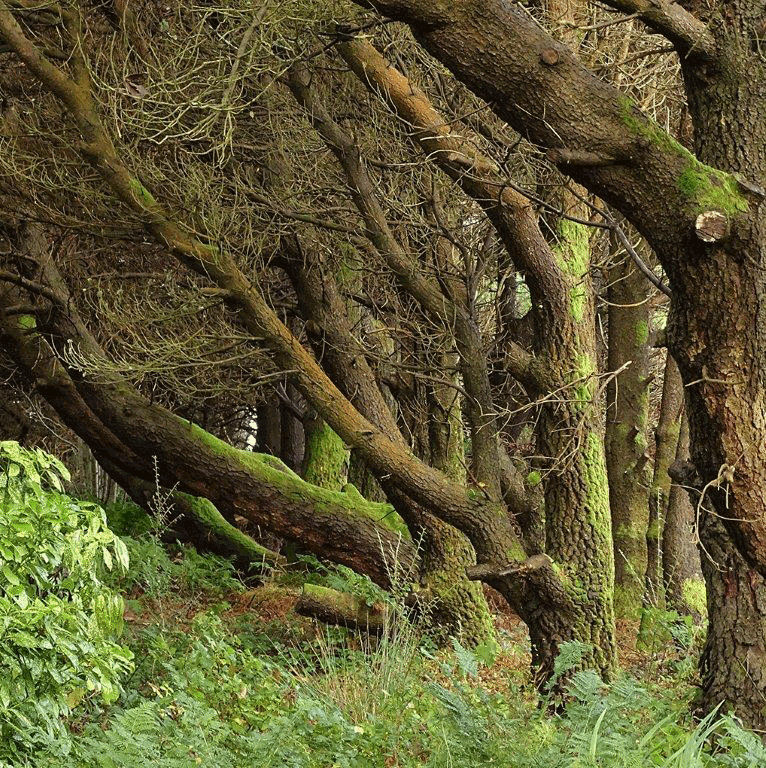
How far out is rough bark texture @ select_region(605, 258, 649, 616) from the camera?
1202 centimetres

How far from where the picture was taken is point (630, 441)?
12.1 metres

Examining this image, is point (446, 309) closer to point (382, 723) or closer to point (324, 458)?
point (382, 723)

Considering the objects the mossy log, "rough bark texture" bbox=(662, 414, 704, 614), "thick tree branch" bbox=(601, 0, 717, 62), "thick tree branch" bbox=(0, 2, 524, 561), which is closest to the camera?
"thick tree branch" bbox=(601, 0, 717, 62)

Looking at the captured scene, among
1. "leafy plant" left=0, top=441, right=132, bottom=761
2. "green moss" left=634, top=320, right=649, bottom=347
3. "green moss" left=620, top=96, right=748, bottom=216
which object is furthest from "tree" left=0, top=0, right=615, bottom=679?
"leafy plant" left=0, top=441, right=132, bottom=761

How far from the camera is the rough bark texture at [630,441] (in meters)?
12.0

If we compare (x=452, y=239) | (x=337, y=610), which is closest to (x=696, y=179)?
(x=452, y=239)

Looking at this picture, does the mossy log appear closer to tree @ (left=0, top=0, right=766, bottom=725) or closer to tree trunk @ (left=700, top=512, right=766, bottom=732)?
tree @ (left=0, top=0, right=766, bottom=725)

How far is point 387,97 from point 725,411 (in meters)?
4.02

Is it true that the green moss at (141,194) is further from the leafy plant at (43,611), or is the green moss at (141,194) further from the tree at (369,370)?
the leafy plant at (43,611)

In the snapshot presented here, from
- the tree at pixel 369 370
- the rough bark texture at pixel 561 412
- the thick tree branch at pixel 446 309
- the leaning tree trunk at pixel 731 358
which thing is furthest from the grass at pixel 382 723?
the thick tree branch at pixel 446 309

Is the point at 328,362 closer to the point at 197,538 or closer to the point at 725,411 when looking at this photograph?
the point at 197,538

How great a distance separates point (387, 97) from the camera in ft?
24.7

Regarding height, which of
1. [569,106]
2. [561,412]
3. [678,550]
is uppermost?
[569,106]

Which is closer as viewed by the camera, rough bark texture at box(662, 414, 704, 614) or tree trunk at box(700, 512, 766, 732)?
tree trunk at box(700, 512, 766, 732)
